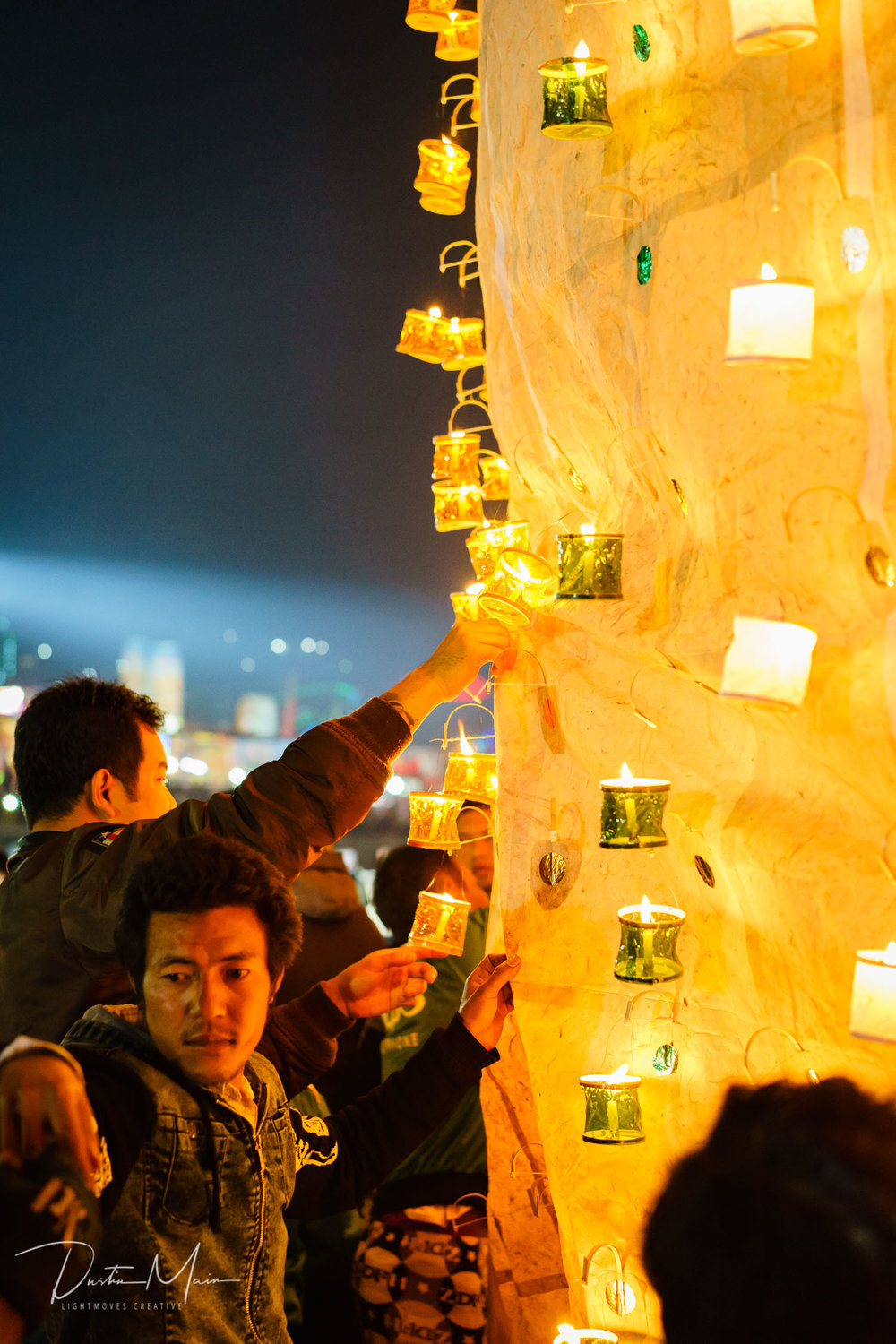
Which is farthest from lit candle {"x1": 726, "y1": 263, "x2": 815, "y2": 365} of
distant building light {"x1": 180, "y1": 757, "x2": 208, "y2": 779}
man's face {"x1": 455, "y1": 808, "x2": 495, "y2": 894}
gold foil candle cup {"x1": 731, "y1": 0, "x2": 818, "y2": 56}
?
distant building light {"x1": 180, "y1": 757, "x2": 208, "y2": 779}

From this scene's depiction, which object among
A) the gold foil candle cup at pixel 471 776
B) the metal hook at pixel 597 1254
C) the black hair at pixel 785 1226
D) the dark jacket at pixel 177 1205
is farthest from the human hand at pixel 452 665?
the black hair at pixel 785 1226

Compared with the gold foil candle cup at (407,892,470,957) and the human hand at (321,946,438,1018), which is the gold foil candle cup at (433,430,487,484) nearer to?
the gold foil candle cup at (407,892,470,957)

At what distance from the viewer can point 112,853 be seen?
1981mm

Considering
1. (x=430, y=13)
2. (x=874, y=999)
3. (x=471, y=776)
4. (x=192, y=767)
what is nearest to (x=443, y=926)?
(x=471, y=776)

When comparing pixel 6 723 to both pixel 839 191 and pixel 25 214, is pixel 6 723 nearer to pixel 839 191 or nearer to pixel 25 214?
pixel 25 214

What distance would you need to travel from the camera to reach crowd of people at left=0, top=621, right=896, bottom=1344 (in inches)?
35.9

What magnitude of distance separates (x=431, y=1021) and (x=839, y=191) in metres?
2.19

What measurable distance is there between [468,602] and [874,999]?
1226mm

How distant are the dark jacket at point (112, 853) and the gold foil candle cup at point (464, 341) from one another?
0.93 m

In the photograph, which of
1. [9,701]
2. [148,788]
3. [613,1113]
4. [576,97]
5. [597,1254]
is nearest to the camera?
[576,97]

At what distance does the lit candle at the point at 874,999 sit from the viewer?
4.44ft

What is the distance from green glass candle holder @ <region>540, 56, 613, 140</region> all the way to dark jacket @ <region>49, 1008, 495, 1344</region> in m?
1.48

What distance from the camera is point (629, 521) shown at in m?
2.00

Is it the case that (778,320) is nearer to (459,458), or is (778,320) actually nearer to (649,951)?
(649,951)
